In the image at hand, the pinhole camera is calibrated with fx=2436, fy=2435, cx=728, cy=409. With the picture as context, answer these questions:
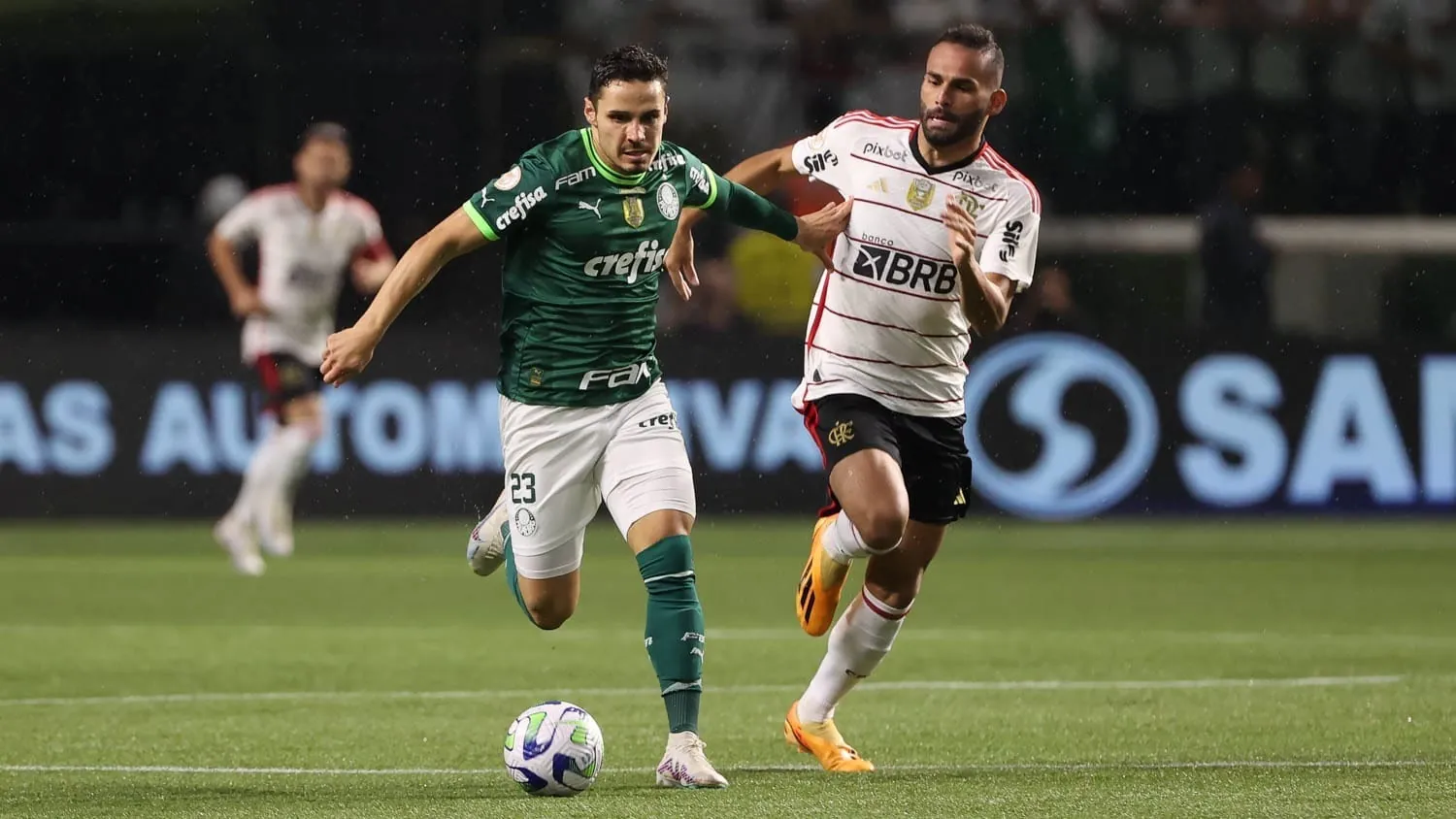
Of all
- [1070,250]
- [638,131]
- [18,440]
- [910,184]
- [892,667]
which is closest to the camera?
[638,131]

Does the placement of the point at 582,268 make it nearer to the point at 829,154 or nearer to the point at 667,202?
the point at 667,202

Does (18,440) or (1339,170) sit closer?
(18,440)

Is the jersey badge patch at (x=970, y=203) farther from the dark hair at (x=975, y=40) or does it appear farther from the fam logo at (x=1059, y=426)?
the fam logo at (x=1059, y=426)

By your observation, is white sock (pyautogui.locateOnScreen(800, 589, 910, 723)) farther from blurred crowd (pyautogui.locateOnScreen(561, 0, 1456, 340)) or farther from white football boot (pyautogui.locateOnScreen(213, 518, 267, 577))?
blurred crowd (pyautogui.locateOnScreen(561, 0, 1456, 340))

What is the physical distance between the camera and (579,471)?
23.0ft

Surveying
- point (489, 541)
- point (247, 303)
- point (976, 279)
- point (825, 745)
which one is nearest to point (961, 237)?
point (976, 279)

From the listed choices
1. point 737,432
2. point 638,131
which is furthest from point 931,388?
point 737,432

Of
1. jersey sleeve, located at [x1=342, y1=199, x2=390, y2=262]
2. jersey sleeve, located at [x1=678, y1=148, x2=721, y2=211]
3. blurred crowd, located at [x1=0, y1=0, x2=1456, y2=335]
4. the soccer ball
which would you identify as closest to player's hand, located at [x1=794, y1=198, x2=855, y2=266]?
jersey sleeve, located at [x1=678, y1=148, x2=721, y2=211]

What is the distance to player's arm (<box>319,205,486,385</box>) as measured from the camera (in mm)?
6285

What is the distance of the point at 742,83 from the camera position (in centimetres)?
1833

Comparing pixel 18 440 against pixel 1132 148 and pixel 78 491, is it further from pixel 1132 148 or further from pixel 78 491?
pixel 1132 148

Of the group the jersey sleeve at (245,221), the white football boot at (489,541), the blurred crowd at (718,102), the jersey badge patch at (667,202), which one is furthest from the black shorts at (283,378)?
the jersey badge patch at (667,202)

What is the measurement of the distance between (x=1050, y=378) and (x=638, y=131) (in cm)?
919

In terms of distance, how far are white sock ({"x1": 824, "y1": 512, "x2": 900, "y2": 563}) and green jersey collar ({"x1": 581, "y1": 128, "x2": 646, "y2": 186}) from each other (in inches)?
48.8
